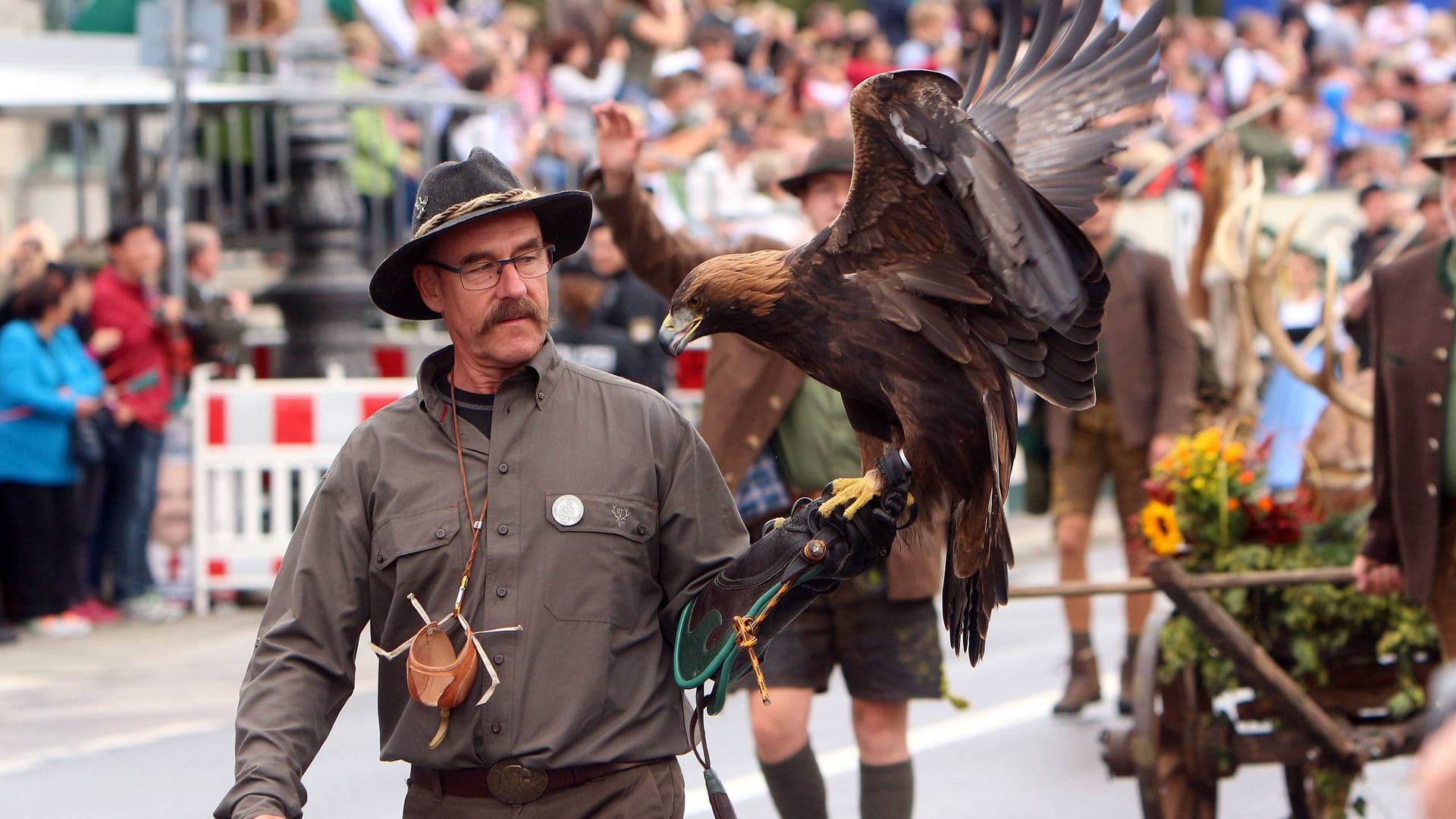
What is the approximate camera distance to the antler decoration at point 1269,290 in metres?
7.32

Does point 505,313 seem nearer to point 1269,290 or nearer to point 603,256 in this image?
point 1269,290

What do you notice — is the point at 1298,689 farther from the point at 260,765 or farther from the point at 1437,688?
the point at 1437,688

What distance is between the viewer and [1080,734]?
8445 millimetres

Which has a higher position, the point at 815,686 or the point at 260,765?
the point at 260,765

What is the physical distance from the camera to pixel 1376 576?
19.4 feet

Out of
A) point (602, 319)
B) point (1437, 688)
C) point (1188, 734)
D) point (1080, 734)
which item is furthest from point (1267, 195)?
point (1437, 688)

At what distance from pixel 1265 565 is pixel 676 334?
2.86 meters

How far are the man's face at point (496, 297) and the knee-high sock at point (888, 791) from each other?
2.47m

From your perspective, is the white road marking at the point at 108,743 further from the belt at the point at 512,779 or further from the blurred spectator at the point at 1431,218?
the blurred spectator at the point at 1431,218

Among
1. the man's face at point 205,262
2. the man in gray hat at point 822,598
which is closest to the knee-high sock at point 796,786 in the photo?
the man in gray hat at point 822,598

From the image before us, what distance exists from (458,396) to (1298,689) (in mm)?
3192

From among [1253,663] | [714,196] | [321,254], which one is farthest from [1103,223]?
[714,196]

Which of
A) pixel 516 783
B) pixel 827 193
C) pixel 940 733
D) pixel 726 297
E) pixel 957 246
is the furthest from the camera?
pixel 940 733

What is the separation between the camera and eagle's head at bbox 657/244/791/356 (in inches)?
153
